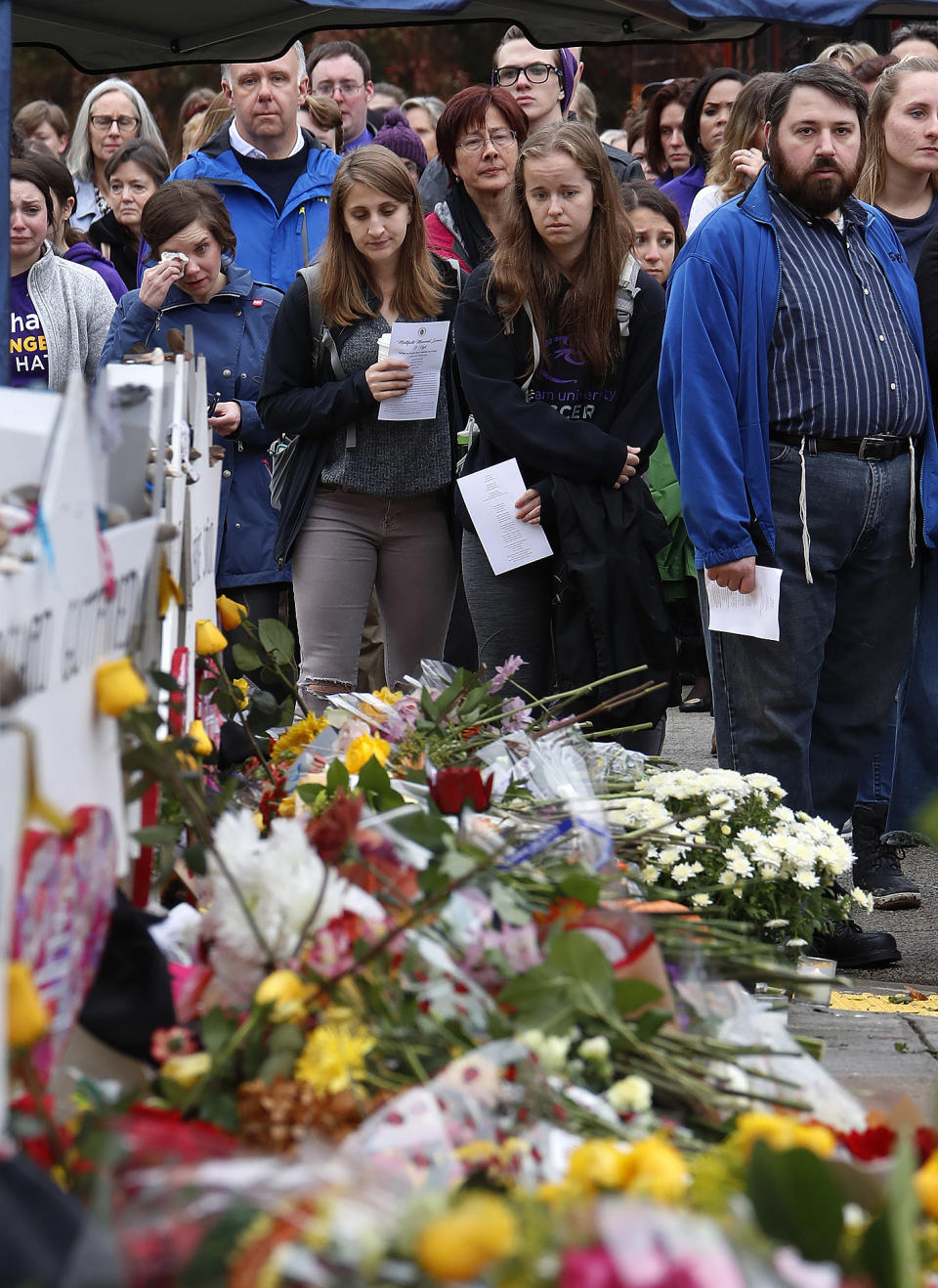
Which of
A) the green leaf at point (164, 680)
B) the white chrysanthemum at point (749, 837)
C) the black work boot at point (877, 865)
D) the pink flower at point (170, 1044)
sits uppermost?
the green leaf at point (164, 680)

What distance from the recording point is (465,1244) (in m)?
0.73

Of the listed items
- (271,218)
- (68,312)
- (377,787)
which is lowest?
(377,787)

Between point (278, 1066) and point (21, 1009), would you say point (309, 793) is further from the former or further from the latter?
point (21, 1009)

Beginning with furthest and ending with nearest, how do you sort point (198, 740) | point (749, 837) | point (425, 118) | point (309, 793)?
point (425, 118) < point (749, 837) < point (309, 793) < point (198, 740)

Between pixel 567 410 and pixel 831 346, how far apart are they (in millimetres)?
717

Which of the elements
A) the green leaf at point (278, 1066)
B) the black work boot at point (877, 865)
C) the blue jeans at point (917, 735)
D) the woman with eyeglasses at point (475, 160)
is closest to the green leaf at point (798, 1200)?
the green leaf at point (278, 1066)

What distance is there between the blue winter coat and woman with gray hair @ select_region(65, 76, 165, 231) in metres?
2.13

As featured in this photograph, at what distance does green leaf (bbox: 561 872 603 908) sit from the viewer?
152 cm

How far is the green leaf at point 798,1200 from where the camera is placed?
0.90 meters

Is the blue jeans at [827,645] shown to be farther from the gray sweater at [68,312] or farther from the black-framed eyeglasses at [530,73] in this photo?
the black-framed eyeglasses at [530,73]

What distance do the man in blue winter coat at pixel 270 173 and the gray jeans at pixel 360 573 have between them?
1083mm

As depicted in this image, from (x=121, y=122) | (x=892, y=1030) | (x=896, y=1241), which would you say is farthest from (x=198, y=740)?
(x=121, y=122)

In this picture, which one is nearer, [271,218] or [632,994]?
[632,994]

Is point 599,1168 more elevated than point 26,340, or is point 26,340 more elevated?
point 26,340
